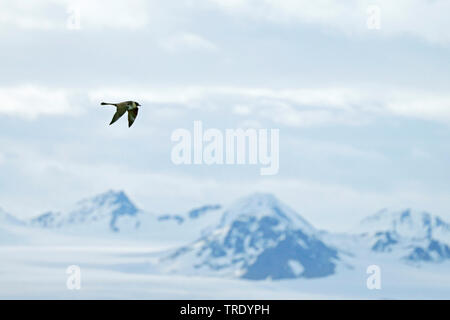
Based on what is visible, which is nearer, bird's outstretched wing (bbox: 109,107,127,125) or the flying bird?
bird's outstretched wing (bbox: 109,107,127,125)

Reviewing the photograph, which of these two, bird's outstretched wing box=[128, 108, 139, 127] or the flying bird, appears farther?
bird's outstretched wing box=[128, 108, 139, 127]

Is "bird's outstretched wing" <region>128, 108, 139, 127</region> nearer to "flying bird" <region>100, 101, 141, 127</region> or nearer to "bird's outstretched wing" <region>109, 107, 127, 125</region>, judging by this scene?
"flying bird" <region>100, 101, 141, 127</region>

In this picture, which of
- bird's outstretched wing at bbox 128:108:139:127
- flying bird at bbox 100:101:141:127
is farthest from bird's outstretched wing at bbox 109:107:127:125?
bird's outstretched wing at bbox 128:108:139:127

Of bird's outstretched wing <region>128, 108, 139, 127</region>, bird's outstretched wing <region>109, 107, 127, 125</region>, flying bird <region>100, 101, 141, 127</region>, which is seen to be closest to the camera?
bird's outstretched wing <region>109, 107, 127, 125</region>

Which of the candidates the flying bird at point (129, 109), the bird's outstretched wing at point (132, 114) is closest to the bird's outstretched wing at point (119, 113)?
the flying bird at point (129, 109)

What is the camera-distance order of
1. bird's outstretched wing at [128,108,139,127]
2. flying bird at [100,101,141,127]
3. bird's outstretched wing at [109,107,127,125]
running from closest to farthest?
bird's outstretched wing at [109,107,127,125], flying bird at [100,101,141,127], bird's outstretched wing at [128,108,139,127]

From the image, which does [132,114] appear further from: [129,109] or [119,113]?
[119,113]

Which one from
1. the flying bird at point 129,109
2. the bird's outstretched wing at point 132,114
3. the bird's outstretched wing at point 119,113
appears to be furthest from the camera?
the bird's outstretched wing at point 132,114

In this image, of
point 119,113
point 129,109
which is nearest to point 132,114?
point 129,109

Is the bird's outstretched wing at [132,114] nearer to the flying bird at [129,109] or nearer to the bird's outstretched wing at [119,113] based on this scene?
the flying bird at [129,109]

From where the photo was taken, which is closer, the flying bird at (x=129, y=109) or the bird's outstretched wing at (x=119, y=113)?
the bird's outstretched wing at (x=119, y=113)

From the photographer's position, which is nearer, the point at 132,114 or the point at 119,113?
the point at 119,113
